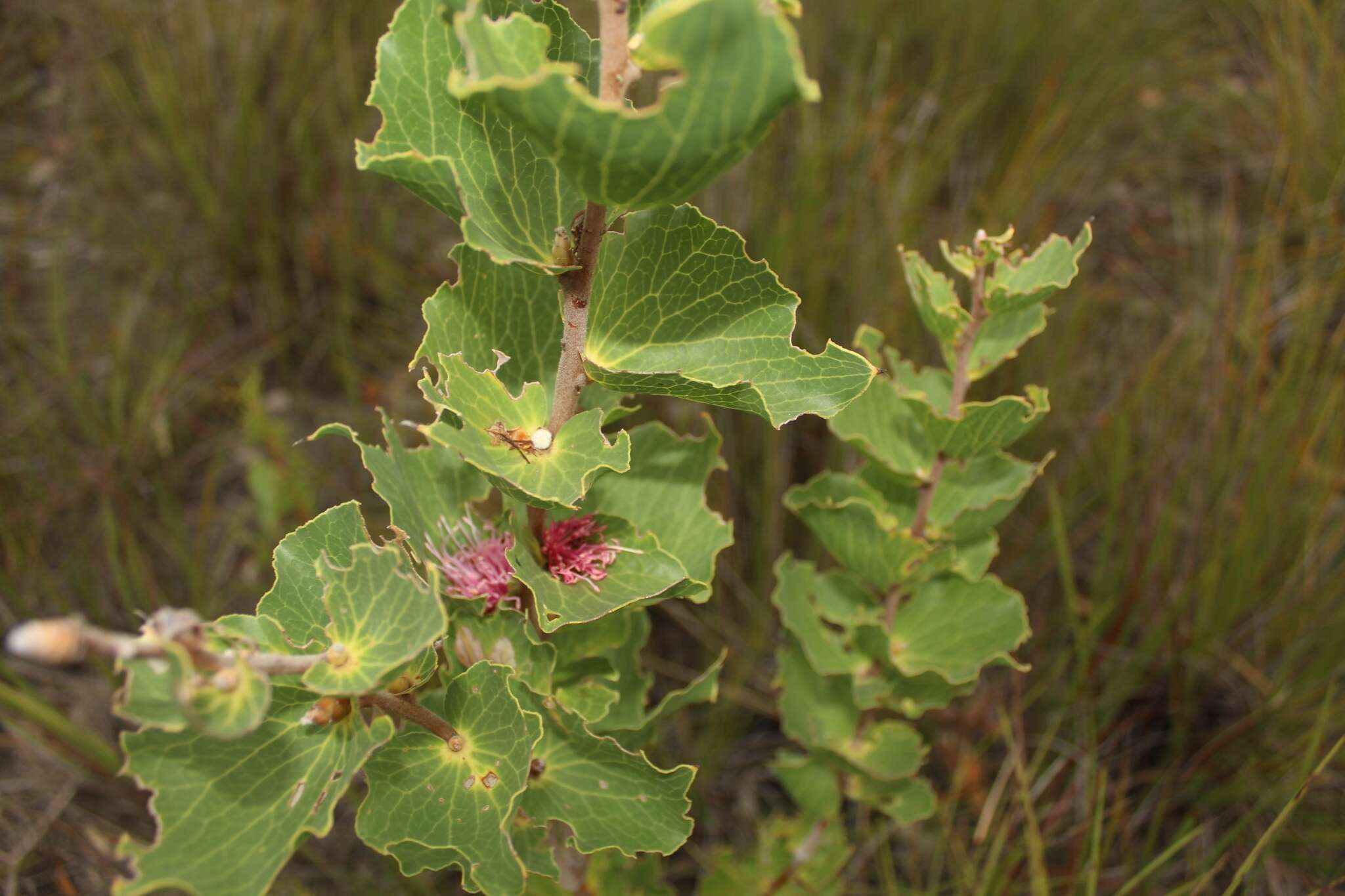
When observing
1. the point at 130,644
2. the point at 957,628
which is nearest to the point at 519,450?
the point at 130,644

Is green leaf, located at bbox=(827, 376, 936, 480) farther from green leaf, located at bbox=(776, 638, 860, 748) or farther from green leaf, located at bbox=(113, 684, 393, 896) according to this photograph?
green leaf, located at bbox=(113, 684, 393, 896)

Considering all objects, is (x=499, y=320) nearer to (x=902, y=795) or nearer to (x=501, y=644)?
(x=501, y=644)

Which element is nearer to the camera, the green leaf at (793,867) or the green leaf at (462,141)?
the green leaf at (462,141)

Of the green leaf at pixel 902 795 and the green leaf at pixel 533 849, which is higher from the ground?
the green leaf at pixel 533 849

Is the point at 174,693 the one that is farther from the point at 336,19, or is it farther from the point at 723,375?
the point at 336,19

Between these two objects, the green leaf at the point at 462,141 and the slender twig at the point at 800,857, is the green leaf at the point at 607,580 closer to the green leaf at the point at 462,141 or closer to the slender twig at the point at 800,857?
the green leaf at the point at 462,141

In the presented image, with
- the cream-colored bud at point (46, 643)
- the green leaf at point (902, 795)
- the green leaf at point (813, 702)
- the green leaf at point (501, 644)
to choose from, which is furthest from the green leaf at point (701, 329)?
the green leaf at point (902, 795)

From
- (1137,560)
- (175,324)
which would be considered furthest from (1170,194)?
(175,324)
